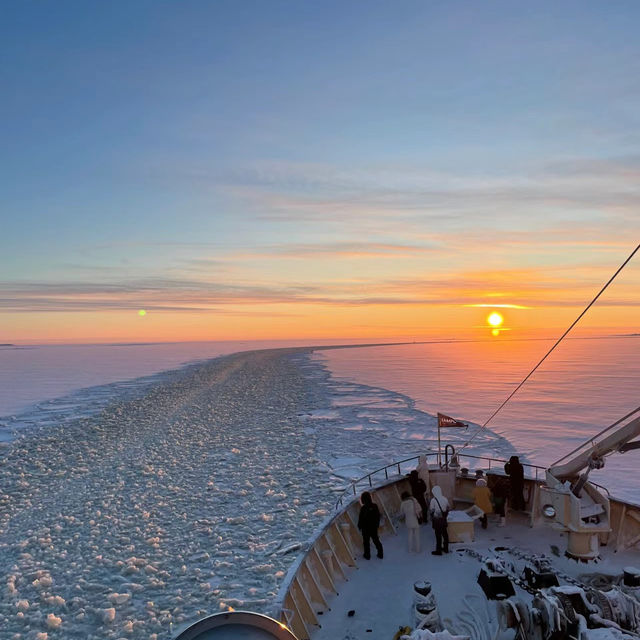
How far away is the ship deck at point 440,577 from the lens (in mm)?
8266

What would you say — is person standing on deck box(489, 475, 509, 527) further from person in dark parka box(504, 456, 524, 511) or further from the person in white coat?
the person in white coat

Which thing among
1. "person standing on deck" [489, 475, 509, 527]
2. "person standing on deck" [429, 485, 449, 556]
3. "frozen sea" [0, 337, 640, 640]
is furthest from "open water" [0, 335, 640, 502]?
"person standing on deck" [429, 485, 449, 556]

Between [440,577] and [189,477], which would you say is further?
[189,477]

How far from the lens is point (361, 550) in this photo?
36.5ft

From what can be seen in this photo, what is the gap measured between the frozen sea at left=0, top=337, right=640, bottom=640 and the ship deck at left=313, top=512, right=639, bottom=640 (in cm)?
329

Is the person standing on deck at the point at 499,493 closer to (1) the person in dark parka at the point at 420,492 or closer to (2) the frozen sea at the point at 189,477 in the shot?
(1) the person in dark parka at the point at 420,492

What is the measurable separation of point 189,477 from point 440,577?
15.6 meters

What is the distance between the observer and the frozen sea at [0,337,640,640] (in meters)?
12.4

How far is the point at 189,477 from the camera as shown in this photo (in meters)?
22.9

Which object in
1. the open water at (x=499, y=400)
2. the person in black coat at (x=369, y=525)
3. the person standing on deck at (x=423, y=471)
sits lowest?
the open water at (x=499, y=400)

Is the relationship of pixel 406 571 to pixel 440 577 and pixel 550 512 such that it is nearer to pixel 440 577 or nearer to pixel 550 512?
pixel 440 577

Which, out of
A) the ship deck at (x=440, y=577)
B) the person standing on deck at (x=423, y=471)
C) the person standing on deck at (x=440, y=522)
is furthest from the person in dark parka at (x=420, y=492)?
the person standing on deck at (x=440, y=522)

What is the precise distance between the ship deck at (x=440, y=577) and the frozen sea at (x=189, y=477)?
10.8ft

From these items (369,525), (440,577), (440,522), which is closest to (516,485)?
(440,522)
